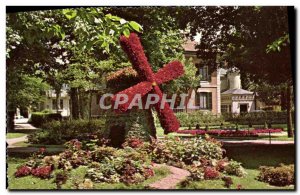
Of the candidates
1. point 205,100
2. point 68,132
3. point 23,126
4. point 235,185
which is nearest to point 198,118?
point 205,100

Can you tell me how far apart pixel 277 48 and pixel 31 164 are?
6727 millimetres

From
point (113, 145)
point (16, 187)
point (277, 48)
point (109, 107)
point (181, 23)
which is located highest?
point (181, 23)

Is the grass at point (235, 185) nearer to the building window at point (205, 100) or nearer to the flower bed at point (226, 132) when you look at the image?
the flower bed at point (226, 132)

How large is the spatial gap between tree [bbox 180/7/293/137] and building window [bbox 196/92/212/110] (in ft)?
2.77

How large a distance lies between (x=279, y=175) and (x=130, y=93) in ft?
13.3

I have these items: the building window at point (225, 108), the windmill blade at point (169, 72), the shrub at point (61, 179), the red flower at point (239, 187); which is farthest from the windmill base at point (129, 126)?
the red flower at point (239, 187)

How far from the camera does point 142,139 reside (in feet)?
34.6

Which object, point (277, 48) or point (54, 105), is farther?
point (54, 105)

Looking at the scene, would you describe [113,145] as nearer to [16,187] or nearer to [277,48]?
[16,187]

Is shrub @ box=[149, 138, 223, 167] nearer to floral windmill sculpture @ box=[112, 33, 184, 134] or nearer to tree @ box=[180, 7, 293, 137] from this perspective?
floral windmill sculpture @ box=[112, 33, 184, 134]

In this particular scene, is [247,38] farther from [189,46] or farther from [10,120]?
[10,120]

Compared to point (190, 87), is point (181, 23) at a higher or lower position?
higher

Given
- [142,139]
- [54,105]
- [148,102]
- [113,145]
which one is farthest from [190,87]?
[54,105]

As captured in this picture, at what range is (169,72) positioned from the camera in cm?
1038
